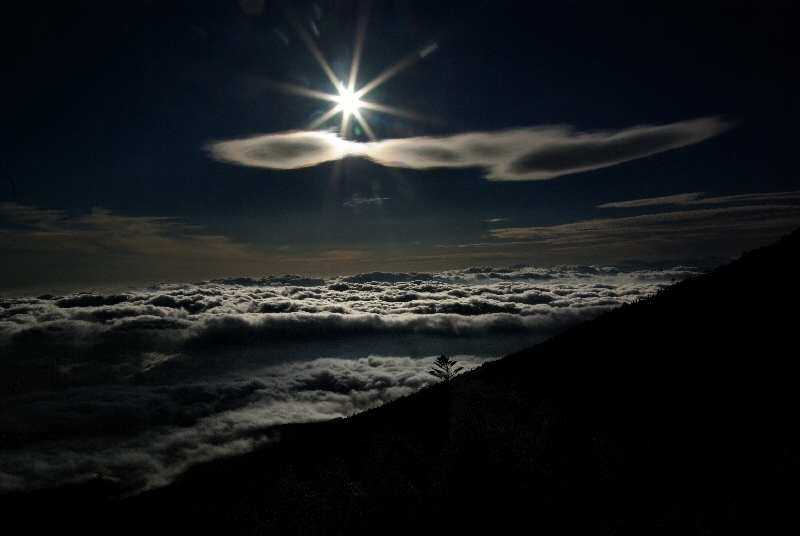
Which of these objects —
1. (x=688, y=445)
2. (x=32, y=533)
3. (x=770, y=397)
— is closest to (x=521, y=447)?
(x=688, y=445)

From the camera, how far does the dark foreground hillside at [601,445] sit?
558 inches

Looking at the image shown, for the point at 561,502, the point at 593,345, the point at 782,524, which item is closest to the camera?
the point at 782,524

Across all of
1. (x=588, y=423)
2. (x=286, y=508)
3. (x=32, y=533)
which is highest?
(x=588, y=423)

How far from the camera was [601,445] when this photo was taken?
2253cm

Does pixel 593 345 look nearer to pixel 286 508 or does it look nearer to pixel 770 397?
pixel 770 397

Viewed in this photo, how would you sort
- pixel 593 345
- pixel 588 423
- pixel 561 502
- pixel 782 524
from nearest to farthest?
pixel 782 524
pixel 561 502
pixel 588 423
pixel 593 345

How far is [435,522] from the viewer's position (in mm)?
22094

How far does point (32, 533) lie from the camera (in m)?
150

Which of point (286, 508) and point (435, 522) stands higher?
point (435, 522)

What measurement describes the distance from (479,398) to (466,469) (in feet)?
51.0

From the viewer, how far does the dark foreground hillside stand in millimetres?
14180

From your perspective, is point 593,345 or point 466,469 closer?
point 466,469

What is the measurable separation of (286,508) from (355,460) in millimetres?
6924

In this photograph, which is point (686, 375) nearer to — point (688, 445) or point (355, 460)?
point (688, 445)
